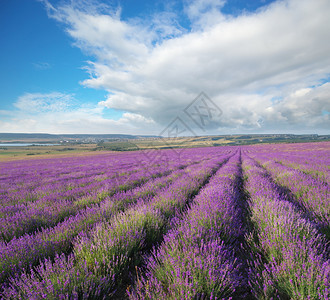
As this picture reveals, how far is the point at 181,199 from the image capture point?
400cm

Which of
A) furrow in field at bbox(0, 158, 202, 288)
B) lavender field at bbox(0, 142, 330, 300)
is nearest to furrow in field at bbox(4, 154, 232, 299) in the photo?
lavender field at bbox(0, 142, 330, 300)

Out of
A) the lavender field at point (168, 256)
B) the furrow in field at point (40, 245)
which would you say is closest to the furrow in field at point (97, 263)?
the lavender field at point (168, 256)

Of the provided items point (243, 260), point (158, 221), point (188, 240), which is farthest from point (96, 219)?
point (243, 260)

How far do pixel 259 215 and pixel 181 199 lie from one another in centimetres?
179

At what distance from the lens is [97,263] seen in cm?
161

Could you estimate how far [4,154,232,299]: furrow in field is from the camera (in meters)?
1.41

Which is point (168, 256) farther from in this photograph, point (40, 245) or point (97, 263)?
point (40, 245)

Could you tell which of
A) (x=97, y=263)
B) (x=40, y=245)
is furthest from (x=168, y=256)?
(x=40, y=245)

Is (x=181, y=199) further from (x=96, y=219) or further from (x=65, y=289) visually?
(x=65, y=289)

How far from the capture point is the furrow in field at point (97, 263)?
1.41m

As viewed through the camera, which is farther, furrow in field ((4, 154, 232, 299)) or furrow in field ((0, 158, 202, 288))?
furrow in field ((0, 158, 202, 288))

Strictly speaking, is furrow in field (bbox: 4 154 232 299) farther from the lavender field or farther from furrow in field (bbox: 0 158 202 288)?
furrow in field (bbox: 0 158 202 288)

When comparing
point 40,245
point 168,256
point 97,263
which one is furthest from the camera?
point 40,245

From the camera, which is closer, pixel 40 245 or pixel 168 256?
pixel 168 256
